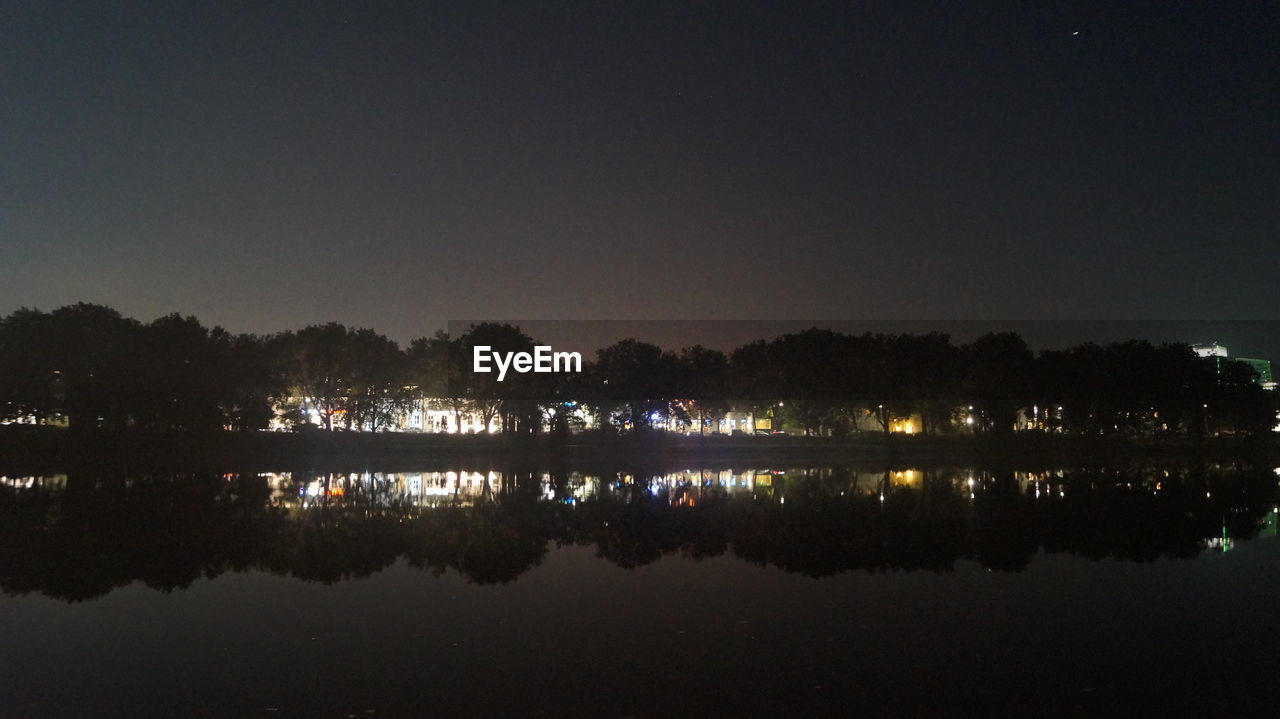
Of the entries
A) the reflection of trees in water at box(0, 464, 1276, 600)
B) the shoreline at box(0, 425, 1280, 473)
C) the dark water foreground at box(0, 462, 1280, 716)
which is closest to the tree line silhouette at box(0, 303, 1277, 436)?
the shoreline at box(0, 425, 1280, 473)

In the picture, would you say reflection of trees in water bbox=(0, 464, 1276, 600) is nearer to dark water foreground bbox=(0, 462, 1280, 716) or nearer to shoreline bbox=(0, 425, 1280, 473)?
dark water foreground bbox=(0, 462, 1280, 716)

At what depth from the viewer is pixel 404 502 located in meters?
25.2

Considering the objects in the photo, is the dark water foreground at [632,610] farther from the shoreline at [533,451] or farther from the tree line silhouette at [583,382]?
the tree line silhouette at [583,382]

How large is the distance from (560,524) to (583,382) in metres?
51.1

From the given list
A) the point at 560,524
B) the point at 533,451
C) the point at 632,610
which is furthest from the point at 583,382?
the point at 632,610

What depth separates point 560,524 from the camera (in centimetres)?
2062

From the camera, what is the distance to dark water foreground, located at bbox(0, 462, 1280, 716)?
27.3ft

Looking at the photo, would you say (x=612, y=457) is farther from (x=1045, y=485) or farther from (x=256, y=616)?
(x=256, y=616)

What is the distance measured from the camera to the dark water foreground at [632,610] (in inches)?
328

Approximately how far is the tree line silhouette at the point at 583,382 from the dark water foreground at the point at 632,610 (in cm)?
3852

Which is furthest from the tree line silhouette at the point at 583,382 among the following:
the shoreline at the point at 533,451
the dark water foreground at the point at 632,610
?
the dark water foreground at the point at 632,610

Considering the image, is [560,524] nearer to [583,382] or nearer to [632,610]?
[632,610]

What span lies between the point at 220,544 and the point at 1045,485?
2885 centimetres

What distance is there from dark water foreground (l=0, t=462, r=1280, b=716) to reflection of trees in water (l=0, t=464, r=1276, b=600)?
14cm
